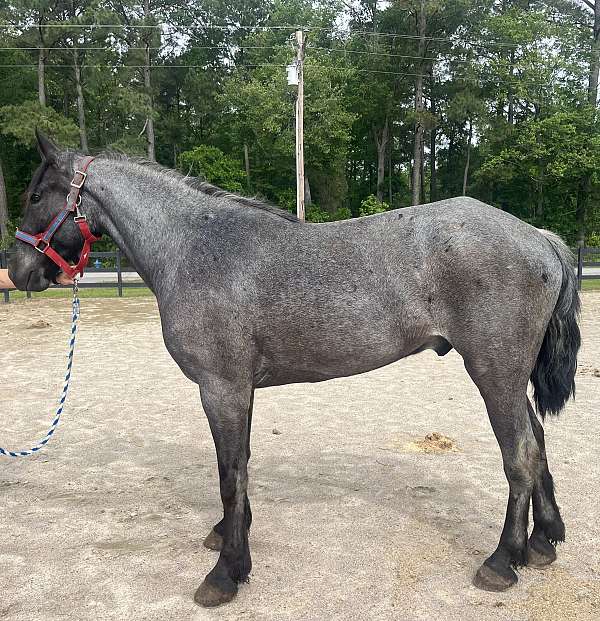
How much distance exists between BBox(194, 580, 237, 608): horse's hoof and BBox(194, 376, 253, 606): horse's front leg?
0.02 m

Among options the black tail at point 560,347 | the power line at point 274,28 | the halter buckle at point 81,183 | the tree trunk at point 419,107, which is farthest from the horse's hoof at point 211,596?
the tree trunk at point 419,107

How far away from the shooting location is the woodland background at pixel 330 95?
94.1 feet

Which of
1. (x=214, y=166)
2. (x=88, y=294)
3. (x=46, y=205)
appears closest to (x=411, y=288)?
(x=46, y=205)

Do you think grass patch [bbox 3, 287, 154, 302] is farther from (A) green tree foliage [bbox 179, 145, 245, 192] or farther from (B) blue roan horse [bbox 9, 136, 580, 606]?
(A) green tree foliage [bbox 179, 145, 245, 192]

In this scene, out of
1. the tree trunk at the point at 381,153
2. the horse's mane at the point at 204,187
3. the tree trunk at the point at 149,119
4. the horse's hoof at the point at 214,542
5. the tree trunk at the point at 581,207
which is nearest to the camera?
the horse's mane at the point at 204,187

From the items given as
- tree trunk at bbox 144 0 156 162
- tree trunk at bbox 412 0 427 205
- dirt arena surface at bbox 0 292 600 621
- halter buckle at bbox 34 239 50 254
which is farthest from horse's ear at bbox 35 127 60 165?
tree trunk at bbox 412 0 427 205

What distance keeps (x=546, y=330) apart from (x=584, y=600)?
1386 mm

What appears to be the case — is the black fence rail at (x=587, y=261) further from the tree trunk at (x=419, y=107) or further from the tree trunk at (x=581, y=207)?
the tree trunk at (x=419, y=107)

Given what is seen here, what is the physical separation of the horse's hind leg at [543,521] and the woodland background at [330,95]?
2494 cm

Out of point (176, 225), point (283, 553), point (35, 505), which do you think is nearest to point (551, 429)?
point (283, 553)

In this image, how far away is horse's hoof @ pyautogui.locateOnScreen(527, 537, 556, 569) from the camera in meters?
2.96

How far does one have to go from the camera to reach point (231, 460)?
9.40 ft

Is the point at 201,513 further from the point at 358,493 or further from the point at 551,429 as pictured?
the point at 551,429

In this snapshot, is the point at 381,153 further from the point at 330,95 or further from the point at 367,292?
the point at 367,292
